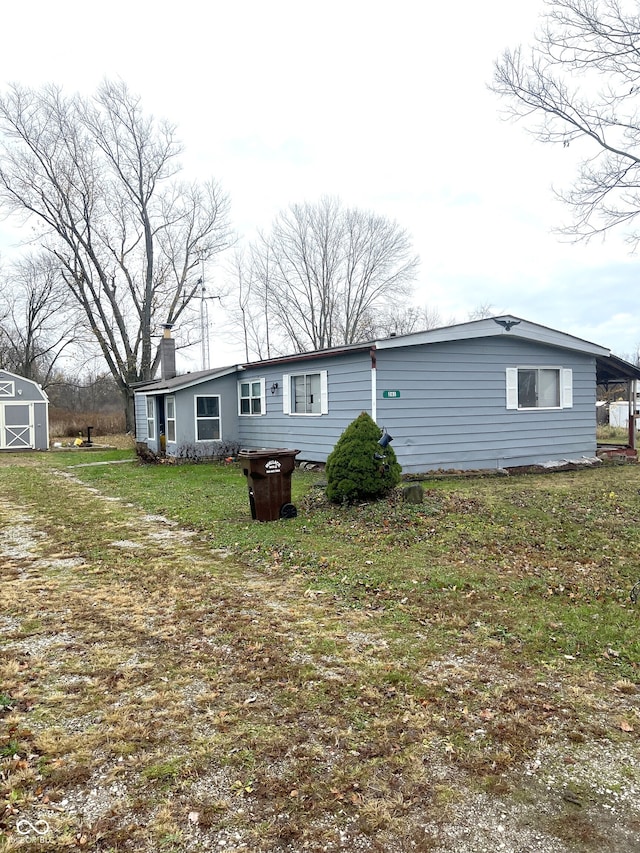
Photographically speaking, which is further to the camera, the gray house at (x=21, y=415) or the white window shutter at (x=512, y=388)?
the gray house at (x=21, y=415)

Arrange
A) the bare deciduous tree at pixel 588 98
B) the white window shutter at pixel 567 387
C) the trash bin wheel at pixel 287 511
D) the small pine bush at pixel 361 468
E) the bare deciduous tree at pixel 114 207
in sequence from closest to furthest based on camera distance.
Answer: the trash bin wheel at pixel 287 511, the small pine bush at pixel 361 468, the bare deciduous tree at pixel 588 98, the white window shutter at pixel 567 387, the bare deciduous tree at pixel 114 207

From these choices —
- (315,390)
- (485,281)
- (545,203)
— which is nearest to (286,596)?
(315,390)

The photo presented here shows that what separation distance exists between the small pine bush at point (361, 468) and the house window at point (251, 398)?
7233 mm

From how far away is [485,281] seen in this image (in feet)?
105

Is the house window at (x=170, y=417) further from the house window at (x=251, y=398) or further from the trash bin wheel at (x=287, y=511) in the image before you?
the trash bin wheel at (x=287, y=511)

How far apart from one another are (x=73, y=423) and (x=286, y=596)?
27.7m

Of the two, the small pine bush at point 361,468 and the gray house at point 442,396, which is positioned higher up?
the gray house at point 442,396

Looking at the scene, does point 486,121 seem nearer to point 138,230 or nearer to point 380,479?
point 380,479

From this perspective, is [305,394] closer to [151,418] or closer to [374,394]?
[374,394]

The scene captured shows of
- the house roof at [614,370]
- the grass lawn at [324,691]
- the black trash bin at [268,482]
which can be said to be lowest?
the grass lawn at [324,691]

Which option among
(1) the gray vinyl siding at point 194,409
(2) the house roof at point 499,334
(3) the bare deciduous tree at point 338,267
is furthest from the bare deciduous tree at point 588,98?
(3) the bare deciduous tree at point 338,267

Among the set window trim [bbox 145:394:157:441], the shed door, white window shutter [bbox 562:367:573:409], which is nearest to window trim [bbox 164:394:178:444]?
window trim [bbox 145:394:157:441]

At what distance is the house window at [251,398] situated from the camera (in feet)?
49.6

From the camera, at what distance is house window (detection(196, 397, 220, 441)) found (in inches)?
621
